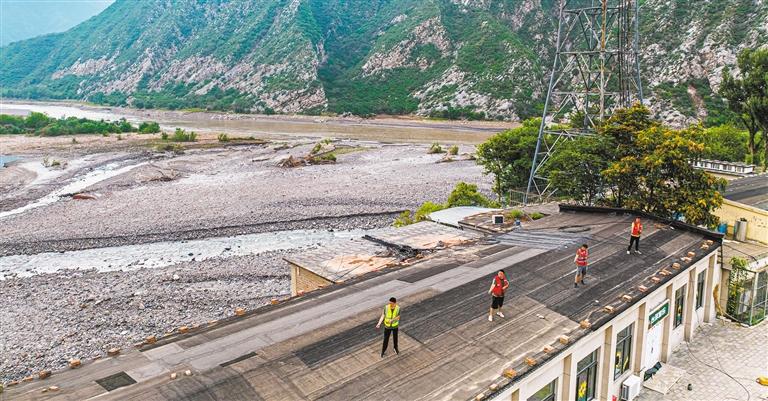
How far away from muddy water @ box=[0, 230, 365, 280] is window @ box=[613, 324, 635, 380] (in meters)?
25.1

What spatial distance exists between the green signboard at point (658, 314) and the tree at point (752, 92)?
32705mm

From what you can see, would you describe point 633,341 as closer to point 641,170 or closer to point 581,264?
point 581,264

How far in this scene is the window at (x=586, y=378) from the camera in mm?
14797

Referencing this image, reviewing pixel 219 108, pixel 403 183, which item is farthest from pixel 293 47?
pixel 403 183

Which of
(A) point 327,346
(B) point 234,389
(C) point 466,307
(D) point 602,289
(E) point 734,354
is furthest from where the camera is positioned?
A: (E) point 734,354

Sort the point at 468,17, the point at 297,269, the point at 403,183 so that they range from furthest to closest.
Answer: the point at 468,17 → the point at 403,183 → the point at 297,269

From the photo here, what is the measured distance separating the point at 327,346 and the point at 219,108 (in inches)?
7129

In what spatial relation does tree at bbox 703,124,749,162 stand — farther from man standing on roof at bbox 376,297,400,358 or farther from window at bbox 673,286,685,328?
man standing on roof at bbox 376,297,400,358

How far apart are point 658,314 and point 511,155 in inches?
950

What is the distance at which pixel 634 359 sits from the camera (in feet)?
57.1

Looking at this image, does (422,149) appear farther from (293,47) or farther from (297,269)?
(293,47)

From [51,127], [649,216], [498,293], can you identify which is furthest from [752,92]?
[51,127]

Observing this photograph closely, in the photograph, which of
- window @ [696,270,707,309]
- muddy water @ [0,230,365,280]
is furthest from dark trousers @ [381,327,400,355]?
muddy water @ [0,230,365,280]

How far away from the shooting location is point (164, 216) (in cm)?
4744
